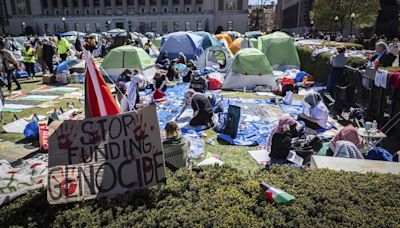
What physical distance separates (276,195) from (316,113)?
505 centimetres

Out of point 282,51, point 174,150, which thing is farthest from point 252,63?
point 174,150

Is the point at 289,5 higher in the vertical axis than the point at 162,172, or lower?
higher

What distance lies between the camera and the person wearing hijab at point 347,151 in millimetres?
4868

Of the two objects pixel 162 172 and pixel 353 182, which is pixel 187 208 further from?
pixel 353 182

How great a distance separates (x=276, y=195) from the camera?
8.89ft

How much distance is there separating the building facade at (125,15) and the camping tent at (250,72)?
66598mm

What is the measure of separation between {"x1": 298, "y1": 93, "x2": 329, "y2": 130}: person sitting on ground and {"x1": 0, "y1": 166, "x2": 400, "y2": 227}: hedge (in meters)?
4.15

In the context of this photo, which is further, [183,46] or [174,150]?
[183,46]

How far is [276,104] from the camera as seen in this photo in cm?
1009

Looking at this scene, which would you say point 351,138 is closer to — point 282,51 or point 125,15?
point 282,51

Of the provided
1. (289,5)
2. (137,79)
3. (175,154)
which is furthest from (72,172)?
(289,5)

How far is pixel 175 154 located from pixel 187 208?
225 centimetres

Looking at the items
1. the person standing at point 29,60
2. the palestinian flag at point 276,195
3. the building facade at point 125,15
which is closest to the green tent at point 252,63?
the person standing at point 29,60

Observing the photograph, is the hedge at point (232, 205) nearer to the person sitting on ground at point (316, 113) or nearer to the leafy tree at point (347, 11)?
the person sitting on ground at point (316, 113)
